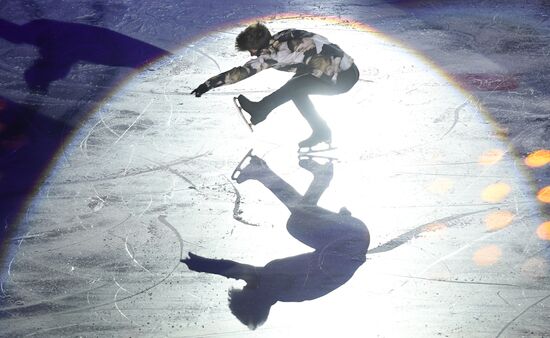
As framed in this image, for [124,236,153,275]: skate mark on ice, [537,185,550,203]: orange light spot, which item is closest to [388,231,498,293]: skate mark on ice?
[537,185,550,203]: orange light spot

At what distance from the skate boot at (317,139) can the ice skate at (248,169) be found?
1.85ft

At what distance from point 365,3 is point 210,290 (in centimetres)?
653

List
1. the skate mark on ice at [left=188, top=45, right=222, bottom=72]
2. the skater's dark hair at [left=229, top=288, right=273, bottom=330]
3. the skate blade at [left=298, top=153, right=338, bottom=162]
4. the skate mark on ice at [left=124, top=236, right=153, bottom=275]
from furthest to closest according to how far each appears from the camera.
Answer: the skate mark on ice at [left=188, top=45, right=222, bottom=72], the skate blade at [left=298, top=153, right=338, bottom=162], the skate mark on ice at [left=124, top=236, right=153, bottom=275], the skater's dark hair at [left=229, top=288, right=273, bottom=330]

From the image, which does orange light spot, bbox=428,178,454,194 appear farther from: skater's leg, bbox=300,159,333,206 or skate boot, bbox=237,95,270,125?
skate boot, bbox=237,95,270,125

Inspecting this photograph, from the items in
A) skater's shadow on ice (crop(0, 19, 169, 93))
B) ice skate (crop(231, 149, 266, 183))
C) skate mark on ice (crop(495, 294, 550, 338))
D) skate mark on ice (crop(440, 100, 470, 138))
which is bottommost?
skater's shadow on ice (crop(0, 19, 169, 93))

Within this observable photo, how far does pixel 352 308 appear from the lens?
16.4 ft

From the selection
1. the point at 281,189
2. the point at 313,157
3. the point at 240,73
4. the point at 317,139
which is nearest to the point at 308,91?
the point at 317,139

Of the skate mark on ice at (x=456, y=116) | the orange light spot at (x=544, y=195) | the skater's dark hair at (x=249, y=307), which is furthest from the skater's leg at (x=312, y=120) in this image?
the skater's dark hair at (x=249, y=307)

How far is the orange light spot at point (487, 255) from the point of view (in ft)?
17.6

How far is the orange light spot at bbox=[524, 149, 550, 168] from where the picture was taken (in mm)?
6562

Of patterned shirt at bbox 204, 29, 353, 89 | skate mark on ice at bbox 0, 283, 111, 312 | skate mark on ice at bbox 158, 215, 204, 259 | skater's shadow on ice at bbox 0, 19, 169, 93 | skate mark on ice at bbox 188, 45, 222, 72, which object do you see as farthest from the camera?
skate mark on ice at bbox 188, 45, 222, 72

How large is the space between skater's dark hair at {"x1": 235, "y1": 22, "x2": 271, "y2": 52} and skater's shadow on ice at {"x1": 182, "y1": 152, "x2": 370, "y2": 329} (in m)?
1.49

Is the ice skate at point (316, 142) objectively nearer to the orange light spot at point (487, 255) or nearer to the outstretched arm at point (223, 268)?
the outstretched arm at point (223, 268)

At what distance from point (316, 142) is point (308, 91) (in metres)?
0.57
